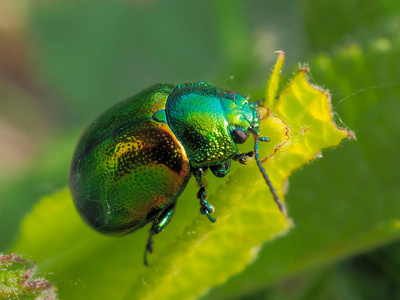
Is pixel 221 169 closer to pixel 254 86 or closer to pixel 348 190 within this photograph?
pixel 348 190

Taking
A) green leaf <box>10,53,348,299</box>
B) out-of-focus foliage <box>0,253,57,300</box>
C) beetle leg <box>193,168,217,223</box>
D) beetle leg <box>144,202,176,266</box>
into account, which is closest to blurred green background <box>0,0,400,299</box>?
green leaf <box>10,53,348,299</box>

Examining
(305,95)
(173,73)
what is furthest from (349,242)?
(173,73)

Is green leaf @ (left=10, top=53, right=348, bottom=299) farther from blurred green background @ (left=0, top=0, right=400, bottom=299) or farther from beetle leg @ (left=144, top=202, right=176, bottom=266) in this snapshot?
blurred green background @ (left=0, top=0, right=400, bottom=299)

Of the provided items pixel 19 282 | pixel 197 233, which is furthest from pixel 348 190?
pixel 19 282

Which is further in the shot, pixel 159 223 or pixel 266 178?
pixel 159 223

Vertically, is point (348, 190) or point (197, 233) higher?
point (197, 233)

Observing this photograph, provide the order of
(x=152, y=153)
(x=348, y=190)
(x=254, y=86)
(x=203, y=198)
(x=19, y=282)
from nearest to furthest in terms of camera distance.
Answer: (x=19, y=282) → (x=203, y=198) → (x=152, y=153) → (x=348, y=190) → (x=254, y=86)

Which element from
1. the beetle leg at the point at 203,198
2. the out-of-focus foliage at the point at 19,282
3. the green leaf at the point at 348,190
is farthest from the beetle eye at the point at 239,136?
the out-of-focus foliage at the point at 19,282
